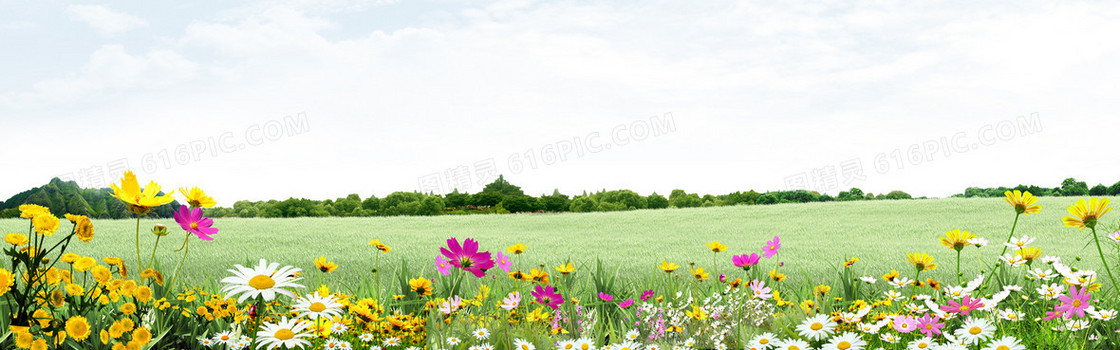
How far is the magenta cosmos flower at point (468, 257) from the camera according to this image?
2.30 metres

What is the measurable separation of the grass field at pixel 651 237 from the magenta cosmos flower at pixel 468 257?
172cm

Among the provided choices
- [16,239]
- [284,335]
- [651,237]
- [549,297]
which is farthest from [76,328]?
[651,237]

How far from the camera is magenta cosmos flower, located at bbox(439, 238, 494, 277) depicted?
2303 millimetres

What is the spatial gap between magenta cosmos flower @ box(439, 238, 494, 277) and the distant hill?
13255 mm

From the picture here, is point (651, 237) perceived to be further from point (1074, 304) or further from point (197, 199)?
point (197, 199)

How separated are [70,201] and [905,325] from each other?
61.1ft

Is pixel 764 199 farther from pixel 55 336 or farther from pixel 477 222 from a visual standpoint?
pixel 55 336

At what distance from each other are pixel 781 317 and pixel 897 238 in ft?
33.6

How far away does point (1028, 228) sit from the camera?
1232 cm

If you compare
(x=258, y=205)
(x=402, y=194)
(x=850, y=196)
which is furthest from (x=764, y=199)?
(x=258, y=205)

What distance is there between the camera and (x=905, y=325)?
2.44 metres

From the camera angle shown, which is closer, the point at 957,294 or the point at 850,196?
the point at 957,294

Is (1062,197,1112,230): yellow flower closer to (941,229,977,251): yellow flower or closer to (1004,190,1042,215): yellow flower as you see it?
(1004,190,1042,215): yellow flower

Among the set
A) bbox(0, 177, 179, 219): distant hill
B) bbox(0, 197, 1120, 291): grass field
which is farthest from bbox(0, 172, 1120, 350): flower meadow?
bbox(0, 177, 179, 219): distant hill
